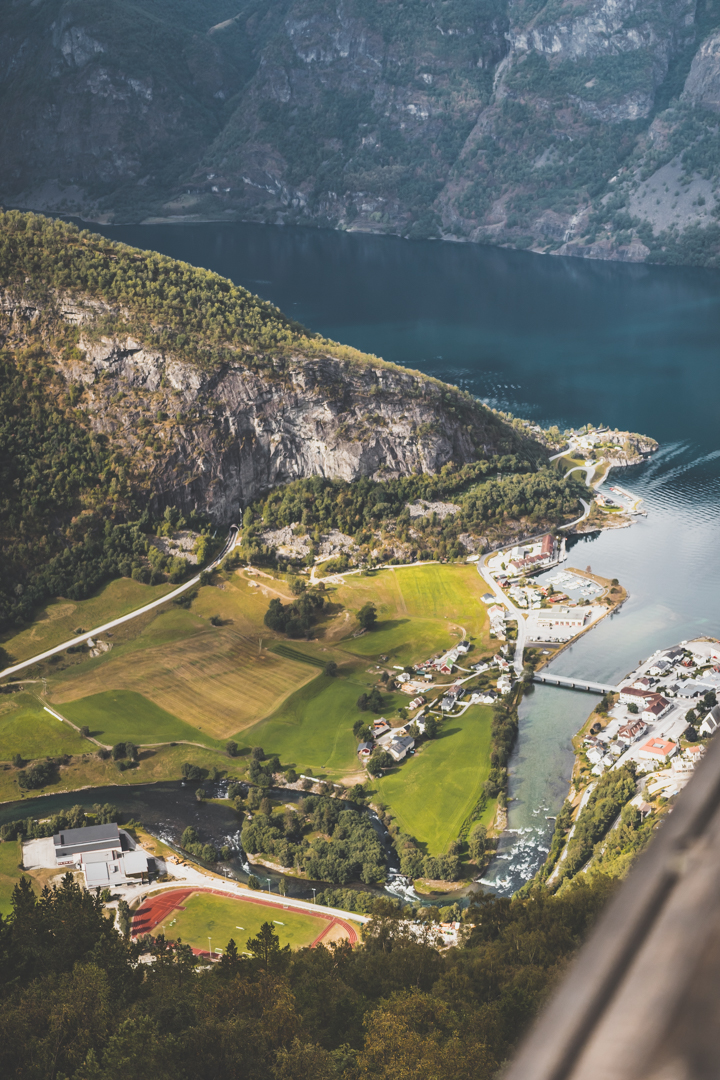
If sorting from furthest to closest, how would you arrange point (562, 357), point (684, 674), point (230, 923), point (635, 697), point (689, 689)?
point (562, 357)
point (684, 674)
point (689, 689)
point (635, 697)
point (230, 923)

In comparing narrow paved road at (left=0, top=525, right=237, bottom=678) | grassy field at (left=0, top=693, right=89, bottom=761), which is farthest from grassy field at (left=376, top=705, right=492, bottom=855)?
narrow paved road at (left=0, top=525, right=237, bottom=678)

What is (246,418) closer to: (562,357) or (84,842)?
(84,842)

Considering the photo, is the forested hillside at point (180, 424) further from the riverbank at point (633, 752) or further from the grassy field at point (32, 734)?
the riverbank at point (633, 752)

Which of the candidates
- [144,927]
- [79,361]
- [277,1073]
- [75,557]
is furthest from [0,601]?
[277,1073]

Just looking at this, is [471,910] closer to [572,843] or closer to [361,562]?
[572,843]

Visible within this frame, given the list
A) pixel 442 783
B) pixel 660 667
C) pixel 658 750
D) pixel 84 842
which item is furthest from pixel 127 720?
pixel 660 667

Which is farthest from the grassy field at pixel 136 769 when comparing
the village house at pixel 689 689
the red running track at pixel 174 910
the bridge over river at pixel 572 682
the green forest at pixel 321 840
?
the village house at pixel 689 689

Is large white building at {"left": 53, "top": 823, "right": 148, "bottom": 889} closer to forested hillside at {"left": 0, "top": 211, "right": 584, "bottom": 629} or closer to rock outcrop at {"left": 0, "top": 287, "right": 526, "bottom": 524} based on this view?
forested hillside at {"left": 0, "top": 211, "right": 584, "bottom": 629}
